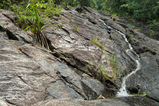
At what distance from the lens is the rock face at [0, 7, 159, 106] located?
2.06 metres

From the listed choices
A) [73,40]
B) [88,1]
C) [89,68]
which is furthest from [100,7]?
[89,68]

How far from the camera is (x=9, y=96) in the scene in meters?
1.81

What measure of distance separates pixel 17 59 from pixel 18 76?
59 cm

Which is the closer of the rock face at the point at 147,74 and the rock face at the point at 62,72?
the rock face at the point at 62,72

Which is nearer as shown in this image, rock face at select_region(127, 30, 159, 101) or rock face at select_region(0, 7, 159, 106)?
rock face at select_region(0, 7, 159, 106)

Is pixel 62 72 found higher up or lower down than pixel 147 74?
higher up

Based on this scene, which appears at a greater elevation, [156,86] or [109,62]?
[109,62]

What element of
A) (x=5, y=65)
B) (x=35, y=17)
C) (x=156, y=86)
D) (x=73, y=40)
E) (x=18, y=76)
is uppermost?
(x=35, y=17)

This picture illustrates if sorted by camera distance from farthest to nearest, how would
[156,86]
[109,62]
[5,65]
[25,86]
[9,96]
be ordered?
[109,62] < [156,86] < [5,65] < [25,86] < [9,96]

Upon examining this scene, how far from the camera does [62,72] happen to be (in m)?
3.10

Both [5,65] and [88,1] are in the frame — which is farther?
[88,1]

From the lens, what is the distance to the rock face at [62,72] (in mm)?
2061

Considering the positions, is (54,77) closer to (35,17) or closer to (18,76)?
(18,76)

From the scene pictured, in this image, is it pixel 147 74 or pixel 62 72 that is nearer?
pixel 62 72
